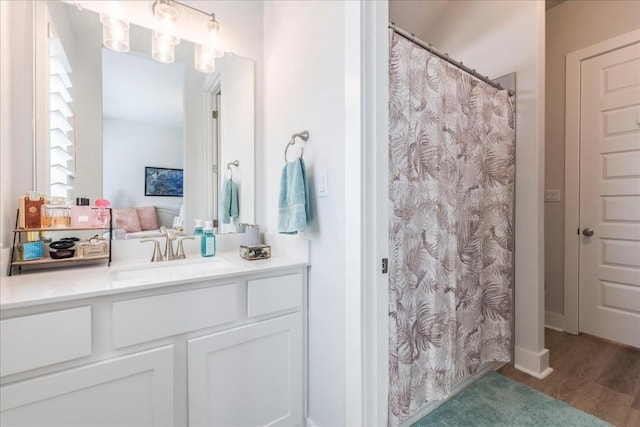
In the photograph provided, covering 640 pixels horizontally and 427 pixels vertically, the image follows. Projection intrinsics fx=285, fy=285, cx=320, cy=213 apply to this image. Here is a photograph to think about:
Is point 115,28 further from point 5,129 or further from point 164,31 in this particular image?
point 5,129

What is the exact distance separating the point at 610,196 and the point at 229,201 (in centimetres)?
289

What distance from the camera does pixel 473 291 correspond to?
5.65ft

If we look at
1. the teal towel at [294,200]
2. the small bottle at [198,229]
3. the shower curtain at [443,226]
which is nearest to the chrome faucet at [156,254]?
the small bottle at [198,229]

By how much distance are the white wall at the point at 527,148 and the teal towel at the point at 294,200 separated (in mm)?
1576

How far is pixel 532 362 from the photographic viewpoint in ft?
6.16

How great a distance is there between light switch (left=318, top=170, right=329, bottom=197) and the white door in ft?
8.04

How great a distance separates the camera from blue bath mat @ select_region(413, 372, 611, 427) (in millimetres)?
1468

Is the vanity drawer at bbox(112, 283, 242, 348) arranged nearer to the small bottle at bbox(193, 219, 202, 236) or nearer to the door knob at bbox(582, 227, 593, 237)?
the small bottle at bbox(193, 219, 202, 236)

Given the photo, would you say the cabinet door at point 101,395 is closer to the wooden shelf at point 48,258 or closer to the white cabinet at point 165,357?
the white cabinet at point 165,357

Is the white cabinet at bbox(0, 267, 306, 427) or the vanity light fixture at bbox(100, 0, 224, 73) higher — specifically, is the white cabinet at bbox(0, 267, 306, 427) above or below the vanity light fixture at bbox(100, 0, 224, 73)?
below

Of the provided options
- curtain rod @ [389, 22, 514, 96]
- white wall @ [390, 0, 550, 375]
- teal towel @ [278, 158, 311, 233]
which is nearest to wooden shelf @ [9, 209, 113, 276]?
teal towel @ [278, 158, 311, 233]

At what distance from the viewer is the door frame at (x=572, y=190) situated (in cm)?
242

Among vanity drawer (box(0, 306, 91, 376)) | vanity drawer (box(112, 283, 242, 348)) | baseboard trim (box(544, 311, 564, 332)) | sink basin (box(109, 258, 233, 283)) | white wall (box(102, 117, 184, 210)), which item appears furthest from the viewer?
baseboard trim (box(544, 311, 564, 332))

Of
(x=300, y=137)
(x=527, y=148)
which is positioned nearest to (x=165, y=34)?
(x=300, y=137)
